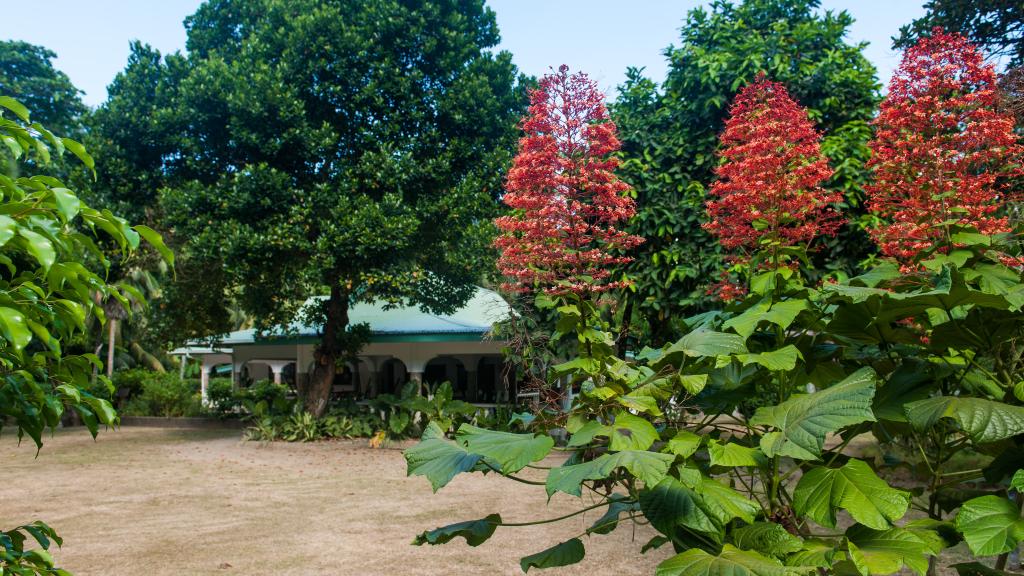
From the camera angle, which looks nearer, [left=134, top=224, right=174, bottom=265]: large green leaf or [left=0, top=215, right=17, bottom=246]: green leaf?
[left=0, top=215, right=17, bottom=246]: green leaf

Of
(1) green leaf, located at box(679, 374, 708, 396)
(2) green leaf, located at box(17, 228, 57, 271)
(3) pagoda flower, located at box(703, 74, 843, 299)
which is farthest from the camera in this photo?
(3) pagoda flower, located at box(703, 74, 843, 299)

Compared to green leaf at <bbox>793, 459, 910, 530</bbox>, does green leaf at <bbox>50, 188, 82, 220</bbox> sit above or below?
above

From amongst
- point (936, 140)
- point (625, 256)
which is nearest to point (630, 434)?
point (936, 140)

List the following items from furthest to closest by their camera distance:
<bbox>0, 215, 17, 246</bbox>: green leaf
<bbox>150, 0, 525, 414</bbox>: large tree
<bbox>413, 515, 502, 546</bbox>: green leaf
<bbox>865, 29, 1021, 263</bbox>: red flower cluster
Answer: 1. <bbox>150, 0, 525, 414</bbox>: large tree
2. <bbox>865, 29, 1021, 263</bbox>: red flower cluster
3. <bbox>413, 515, 502, 546</bbox>: green leaf
4. <bbox>0, 215, 17, 246</bbox>: green leaf

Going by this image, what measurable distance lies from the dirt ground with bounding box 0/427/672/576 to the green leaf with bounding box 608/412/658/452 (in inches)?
37.7

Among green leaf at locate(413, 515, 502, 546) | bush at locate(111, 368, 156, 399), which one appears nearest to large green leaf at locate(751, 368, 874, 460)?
green leaf at locate(413, 515, 502, 546)

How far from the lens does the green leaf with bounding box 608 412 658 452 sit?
176cm

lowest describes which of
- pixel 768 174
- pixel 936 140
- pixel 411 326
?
pixel 768 174

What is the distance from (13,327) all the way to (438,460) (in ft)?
3.43

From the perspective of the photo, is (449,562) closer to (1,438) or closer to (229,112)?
(229,112)

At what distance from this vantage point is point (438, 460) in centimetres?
194

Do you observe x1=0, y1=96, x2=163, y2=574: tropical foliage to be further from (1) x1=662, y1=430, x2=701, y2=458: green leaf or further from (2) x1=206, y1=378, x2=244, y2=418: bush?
(2) x1=206, y1=378, x2=244, y2=418: bush

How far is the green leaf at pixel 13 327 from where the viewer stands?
1.55 m

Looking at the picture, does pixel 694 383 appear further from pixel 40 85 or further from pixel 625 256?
pixel 40 85
